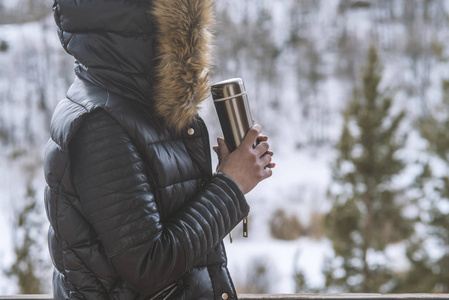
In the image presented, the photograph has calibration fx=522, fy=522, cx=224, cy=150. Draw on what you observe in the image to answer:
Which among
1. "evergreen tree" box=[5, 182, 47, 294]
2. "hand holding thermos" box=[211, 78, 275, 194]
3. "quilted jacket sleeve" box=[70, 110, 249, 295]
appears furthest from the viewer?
"evergreen tree" box=[5, 182, 47, 294]

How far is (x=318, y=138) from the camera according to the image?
8875mm

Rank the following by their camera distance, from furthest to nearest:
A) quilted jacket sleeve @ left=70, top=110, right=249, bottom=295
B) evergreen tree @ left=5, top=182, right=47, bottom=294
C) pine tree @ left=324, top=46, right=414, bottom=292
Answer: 1. pine tree @ left=324, top=46, right=414, bottom=292
2. evergreen tree @ left=5, top=182, right=47, bottom=294
3. quilted jacket sleeve @ left=70, top=110, right=249, bottom=295

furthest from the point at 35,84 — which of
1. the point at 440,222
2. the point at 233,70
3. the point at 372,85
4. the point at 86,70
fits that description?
the point at 86,70

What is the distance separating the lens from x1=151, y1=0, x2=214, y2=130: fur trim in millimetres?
819

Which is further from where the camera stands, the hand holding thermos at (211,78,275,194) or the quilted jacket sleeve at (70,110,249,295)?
the hand holding thermos at (211,78,275,194)

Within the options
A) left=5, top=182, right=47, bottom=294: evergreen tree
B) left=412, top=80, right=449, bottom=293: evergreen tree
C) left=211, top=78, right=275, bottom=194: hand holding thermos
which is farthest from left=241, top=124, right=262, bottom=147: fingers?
left=412, top=80, right=449, bottom=293: evergreen tree

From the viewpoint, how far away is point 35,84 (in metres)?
7.23

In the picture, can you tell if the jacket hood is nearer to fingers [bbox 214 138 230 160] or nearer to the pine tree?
fingers [bbox 214 138 230 160]

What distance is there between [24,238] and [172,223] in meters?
4.29

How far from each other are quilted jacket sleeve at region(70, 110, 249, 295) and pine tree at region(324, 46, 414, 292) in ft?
14.1

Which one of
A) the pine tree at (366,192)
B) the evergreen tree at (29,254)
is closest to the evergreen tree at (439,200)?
the pine tree at (366,192)

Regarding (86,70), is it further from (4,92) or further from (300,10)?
(300,10)

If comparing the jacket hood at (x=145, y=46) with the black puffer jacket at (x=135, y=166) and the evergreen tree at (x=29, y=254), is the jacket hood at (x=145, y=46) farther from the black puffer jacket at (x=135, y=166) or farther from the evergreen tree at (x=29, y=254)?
the evergreen tree at (x=29, y=254)

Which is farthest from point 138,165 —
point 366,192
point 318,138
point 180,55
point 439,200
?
point 318,138
